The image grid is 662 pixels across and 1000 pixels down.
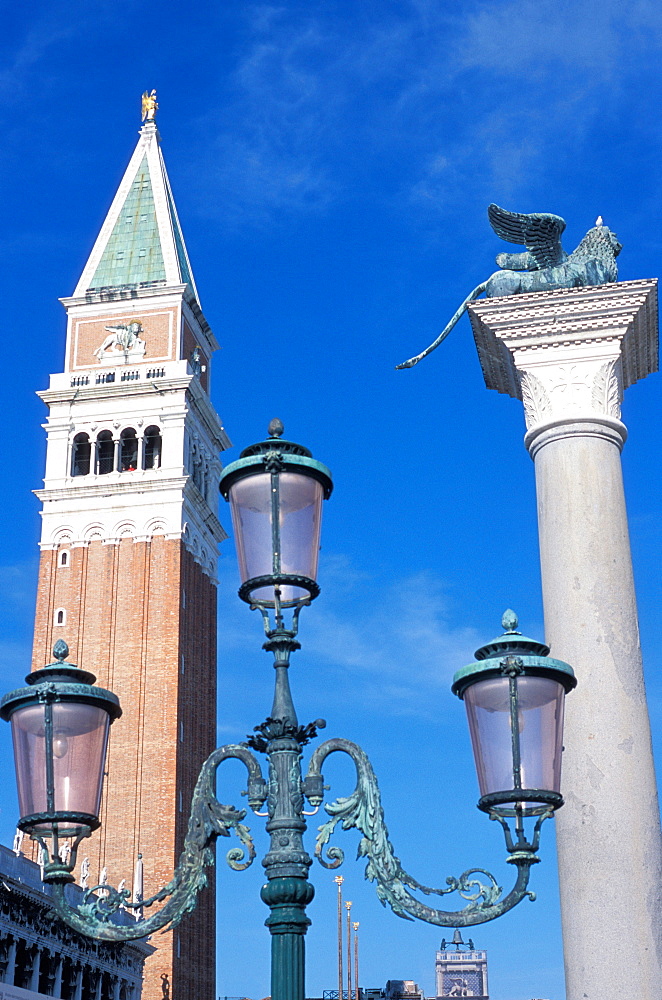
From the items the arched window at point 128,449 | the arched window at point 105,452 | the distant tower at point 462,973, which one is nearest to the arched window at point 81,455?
the arched window at point 105,452

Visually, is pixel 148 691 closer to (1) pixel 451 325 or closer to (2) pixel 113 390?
(2) pixel 113 390

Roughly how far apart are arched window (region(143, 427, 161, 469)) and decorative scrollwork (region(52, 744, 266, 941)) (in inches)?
1605

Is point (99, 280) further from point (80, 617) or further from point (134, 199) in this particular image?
point (80, 617)

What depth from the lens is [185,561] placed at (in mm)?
45875

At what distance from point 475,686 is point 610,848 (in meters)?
2.42

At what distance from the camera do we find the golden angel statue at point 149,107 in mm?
54594

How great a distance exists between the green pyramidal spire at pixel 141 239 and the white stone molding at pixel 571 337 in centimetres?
4067

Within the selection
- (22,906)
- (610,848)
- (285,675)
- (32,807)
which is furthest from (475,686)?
(22,906)

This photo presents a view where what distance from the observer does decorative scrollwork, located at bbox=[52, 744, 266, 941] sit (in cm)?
582

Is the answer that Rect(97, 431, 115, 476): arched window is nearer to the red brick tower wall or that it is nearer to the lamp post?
the red brick tower wall

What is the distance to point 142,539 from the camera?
45.6m

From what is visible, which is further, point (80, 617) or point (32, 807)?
point (80, 617)

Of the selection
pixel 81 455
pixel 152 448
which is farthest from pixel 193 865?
pixel 81 455

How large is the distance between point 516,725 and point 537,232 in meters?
4.75
